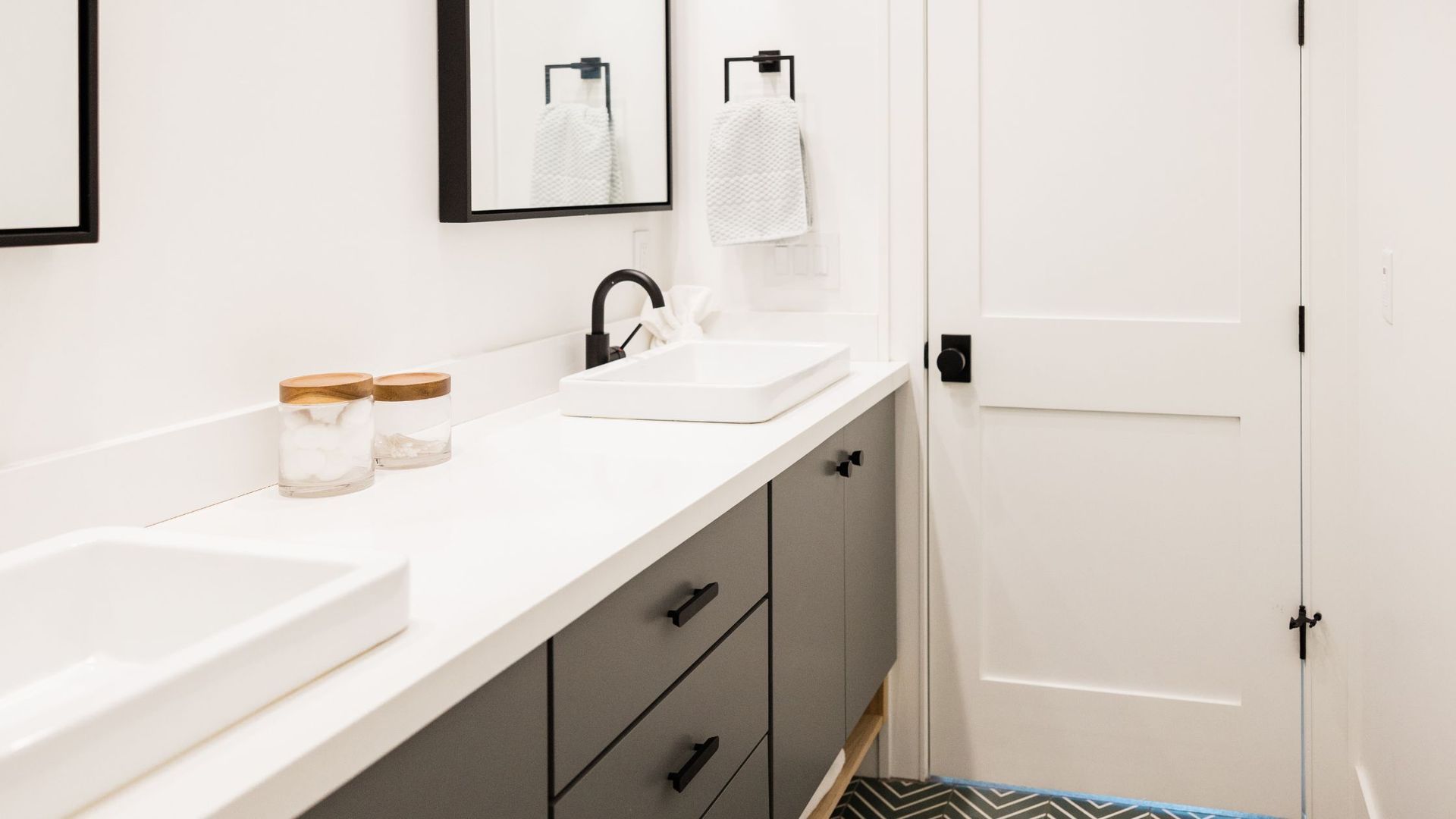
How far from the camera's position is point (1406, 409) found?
1759mm

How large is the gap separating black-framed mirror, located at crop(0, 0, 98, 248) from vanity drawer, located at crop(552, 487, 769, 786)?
640mm

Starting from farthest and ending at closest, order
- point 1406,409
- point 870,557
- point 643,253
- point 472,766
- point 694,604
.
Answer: point 643,253, point 870,557, point 1406,409, point 694,604, point 472,766

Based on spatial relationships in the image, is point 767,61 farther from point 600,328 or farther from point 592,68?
point 600,328

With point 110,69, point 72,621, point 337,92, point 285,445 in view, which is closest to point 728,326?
point 337,92

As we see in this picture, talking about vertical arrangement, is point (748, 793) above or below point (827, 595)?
below

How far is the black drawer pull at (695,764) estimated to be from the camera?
4.28 feet

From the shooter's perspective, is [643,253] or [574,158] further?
[643,253]

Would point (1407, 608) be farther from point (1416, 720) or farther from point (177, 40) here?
point (177, 40)

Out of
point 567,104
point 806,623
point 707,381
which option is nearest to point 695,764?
point 806,623

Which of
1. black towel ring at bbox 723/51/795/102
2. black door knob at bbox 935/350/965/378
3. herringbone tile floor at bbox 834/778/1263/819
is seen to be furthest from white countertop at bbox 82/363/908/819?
herringbone tile floor at bbox 834/778/1263/819

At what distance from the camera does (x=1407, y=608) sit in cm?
179

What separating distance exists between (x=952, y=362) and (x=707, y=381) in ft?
1.66

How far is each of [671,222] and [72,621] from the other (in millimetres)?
1819

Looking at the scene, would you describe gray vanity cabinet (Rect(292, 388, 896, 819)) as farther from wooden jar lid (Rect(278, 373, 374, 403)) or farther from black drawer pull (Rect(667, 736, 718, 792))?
wooden jar lid (Rect(278, 373, 374, 403))
